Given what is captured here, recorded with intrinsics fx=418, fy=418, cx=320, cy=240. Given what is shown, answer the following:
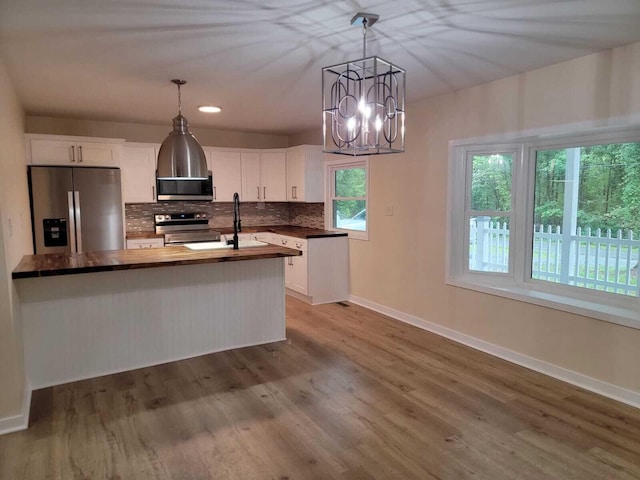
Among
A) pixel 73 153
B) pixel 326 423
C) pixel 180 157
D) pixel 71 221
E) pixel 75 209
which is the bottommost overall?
pixel 326 423

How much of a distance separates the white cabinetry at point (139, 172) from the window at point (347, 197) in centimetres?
231

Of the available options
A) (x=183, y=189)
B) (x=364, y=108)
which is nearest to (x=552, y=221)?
(x=364, y=108)

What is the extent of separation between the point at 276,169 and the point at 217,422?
4.18 metres

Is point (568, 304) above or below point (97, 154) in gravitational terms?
below

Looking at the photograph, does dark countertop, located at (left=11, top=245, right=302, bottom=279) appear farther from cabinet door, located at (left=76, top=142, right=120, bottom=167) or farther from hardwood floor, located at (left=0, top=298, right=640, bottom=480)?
cabinet door, located at (left=76, top=142, right=120, bottom=167)

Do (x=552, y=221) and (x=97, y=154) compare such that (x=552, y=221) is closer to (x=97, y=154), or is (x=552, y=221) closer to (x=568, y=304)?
(x=568, y=304)

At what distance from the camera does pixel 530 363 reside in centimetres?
333

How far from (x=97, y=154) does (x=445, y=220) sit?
3.93 meters

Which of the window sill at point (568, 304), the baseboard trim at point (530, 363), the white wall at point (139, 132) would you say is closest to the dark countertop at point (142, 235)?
the white wall at point (139, 132)

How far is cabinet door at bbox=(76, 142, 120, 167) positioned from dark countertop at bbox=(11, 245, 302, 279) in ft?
5.85

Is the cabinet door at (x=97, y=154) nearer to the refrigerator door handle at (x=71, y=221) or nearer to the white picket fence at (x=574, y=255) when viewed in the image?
the refrigerator door handle at (x=71, y=221)

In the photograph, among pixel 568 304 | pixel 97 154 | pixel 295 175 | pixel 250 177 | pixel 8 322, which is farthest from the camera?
pixel 250 177

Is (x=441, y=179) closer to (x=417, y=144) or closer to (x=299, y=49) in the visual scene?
(x=417, y=144)

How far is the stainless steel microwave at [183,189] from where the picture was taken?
5480 mm
